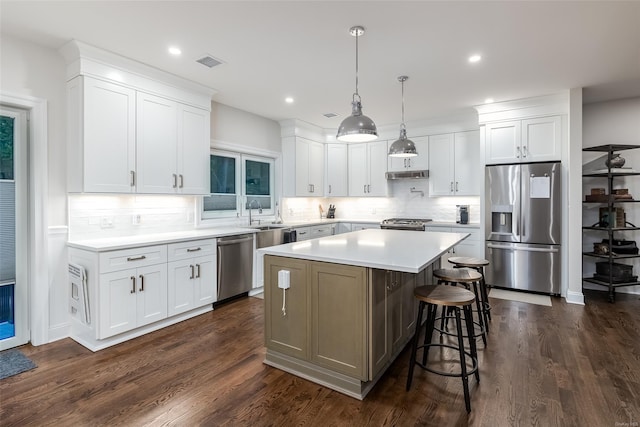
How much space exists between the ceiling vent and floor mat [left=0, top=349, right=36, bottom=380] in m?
3.04

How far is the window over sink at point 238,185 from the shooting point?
4.79 metres

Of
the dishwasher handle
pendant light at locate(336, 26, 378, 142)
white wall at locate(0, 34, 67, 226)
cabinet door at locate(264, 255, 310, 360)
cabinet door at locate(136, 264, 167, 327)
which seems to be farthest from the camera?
the dishwasher handle

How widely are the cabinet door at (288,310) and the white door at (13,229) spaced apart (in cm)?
235

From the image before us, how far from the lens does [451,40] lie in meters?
2.90

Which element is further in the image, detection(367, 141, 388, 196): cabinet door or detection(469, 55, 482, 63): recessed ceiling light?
detection(367, 141, 388, 196): cabinet door

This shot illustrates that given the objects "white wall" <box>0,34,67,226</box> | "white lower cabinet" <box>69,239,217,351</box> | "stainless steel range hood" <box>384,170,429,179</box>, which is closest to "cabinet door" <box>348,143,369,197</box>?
"stainless steel range hood" <box>384,170,429,179</box>

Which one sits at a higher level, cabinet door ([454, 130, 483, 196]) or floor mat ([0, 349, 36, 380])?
cabinet door ([454, 130, 483, 196])

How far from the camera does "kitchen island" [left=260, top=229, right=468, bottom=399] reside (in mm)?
2148

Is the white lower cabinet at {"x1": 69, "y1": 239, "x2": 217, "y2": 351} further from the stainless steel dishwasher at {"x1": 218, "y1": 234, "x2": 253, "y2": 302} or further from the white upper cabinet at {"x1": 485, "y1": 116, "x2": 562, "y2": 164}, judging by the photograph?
the white upper cabinet at {"x1": 485, "y1": 116, "x2": 562, "y2": 164}

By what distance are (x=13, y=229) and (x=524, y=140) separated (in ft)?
19.6

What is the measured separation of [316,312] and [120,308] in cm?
193

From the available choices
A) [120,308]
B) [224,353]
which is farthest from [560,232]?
[120,308]

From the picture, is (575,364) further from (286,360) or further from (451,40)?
(451,40)

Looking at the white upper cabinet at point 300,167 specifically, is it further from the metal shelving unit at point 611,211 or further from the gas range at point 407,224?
the metal shelving unit at point 611,211
